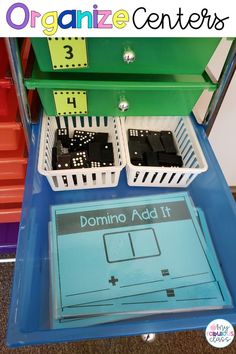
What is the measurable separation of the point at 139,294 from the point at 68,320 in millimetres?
155

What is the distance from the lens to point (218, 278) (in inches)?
25.8

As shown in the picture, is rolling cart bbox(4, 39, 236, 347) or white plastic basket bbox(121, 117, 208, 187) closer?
rolling cart bbox(4, 39, 236, 347)

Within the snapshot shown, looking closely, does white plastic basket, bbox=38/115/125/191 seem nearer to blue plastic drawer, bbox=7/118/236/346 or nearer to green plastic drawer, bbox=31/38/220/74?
Result: blue plastic drawer, bbox=7/118/236/346

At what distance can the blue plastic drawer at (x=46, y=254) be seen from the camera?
1.60ft

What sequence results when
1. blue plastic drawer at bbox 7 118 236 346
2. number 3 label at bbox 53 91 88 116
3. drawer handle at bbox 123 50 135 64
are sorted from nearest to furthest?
blue plastic drawer at bbox 7 118 236 346 < drawer handle at bbox 123 50 135 64 < number 3 label at bbox 53 91 88 116

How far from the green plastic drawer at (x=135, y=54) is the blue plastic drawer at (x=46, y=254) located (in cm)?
23

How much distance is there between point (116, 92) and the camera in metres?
0.71

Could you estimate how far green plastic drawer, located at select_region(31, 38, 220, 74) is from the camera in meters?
0.59

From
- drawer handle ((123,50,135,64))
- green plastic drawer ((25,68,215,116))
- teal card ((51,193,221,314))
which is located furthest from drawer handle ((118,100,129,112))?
teal card ((51,193,221,314))

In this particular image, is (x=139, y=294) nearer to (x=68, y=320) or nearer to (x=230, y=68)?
(x=68, y=320)

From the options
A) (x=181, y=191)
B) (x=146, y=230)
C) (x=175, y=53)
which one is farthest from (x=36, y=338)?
(x=175, y=53)

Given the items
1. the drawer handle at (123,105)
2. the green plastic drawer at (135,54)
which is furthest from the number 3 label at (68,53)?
the drawer handle at (123,105)

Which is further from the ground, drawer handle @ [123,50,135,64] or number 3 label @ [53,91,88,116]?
number 3 label @ [53,91,88,116]

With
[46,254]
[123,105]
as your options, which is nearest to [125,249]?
[46,254]
